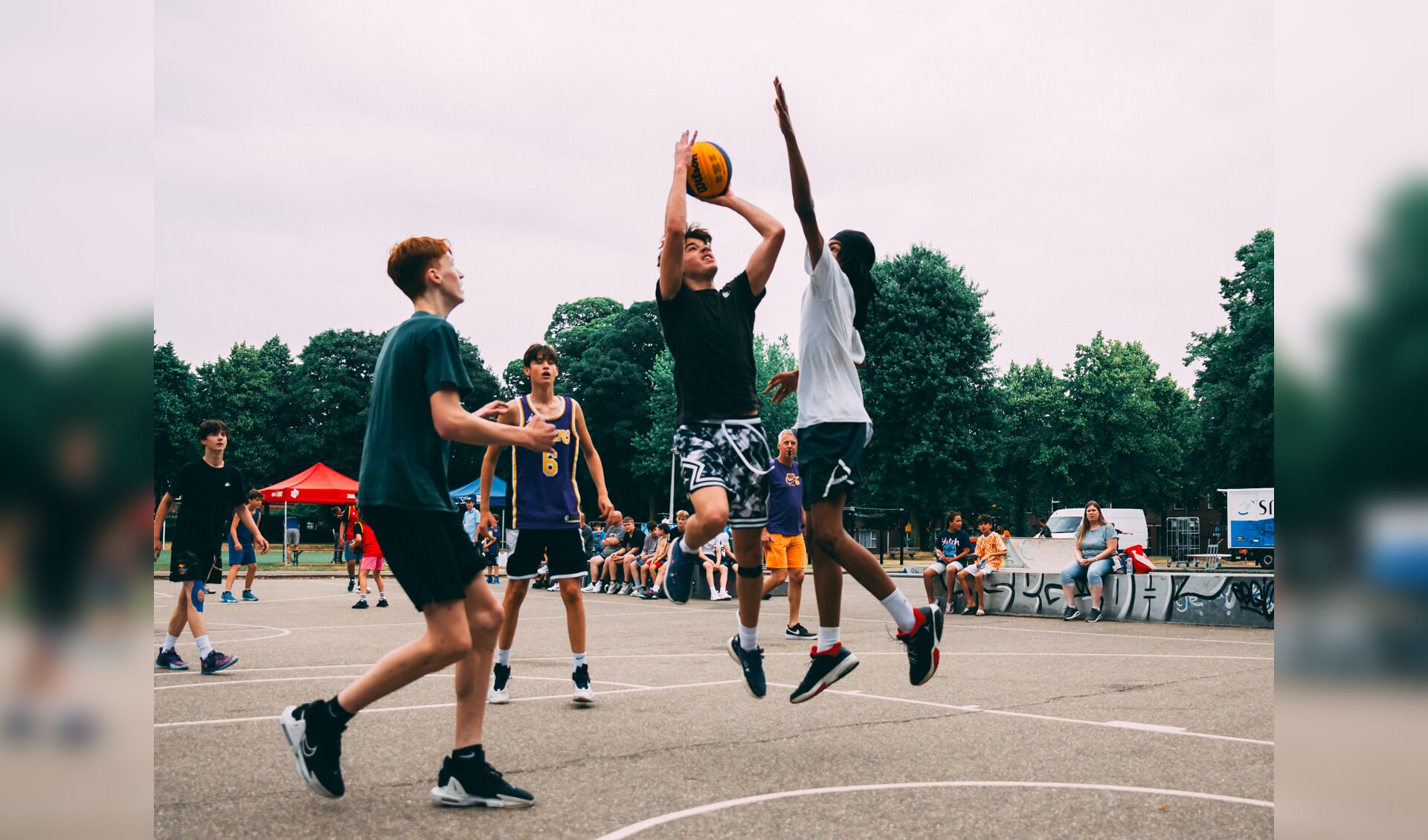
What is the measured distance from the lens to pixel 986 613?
18.3 meters

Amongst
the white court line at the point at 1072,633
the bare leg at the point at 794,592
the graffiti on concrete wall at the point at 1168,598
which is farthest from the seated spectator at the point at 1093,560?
the bare leg at the point at 794,592

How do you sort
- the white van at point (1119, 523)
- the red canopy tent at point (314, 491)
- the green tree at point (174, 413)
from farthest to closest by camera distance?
the green tree at point (174, 413)
the white van at point (1119, 523)
the red canopy tent at point (314, 491)

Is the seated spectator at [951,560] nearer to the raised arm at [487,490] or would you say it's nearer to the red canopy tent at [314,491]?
the raised arm at [487,490]

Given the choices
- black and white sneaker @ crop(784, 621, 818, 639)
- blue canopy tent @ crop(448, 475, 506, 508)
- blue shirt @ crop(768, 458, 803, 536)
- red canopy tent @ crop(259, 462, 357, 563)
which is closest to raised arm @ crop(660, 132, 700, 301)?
blue shirt @ crop(768, 458, 803, 536)

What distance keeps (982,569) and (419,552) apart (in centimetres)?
1511

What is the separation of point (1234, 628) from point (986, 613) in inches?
169

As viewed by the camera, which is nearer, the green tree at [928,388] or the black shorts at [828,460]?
the black shorts at [828,460]

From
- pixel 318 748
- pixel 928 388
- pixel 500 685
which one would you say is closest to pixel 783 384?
pixel 500 685

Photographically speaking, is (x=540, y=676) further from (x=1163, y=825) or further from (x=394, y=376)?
(x=1163, y=825)

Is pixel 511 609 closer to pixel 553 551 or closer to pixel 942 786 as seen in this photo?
pixel 553 551

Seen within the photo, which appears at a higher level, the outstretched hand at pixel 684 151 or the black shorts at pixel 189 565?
the outstretched hand at pixel 684 151

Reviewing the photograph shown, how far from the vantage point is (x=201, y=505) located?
9.71 meters

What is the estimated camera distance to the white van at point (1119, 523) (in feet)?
148
